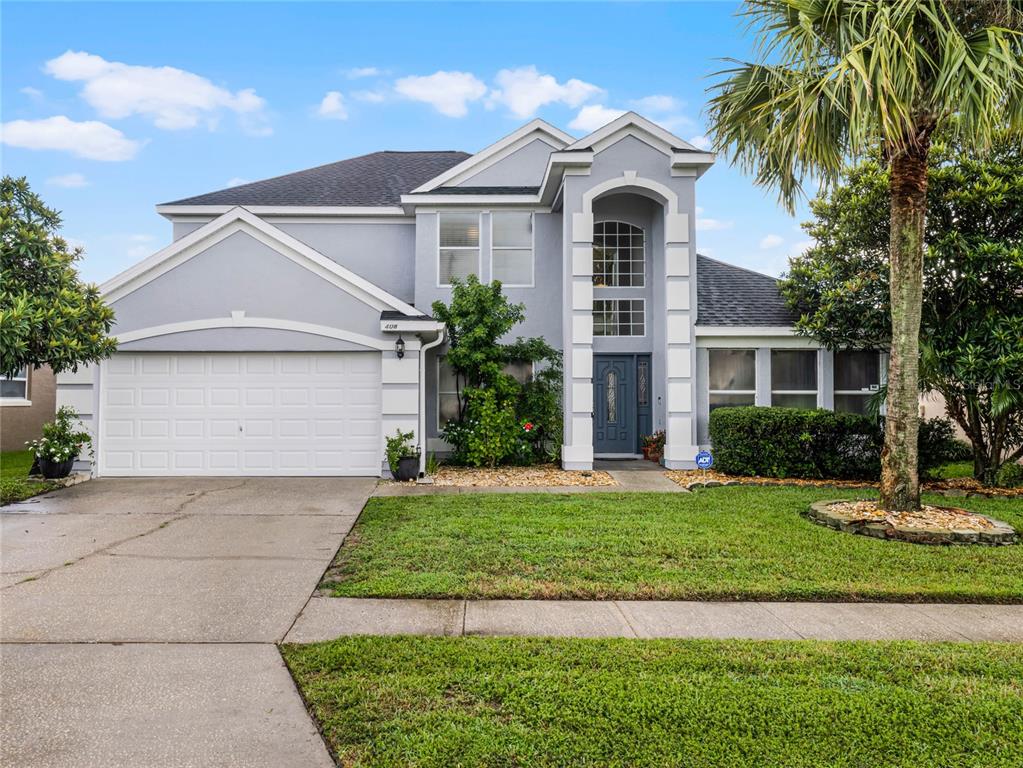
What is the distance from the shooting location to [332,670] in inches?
150

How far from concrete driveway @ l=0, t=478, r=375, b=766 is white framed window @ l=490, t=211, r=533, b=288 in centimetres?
690

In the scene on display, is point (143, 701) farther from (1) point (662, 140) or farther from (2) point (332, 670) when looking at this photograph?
(1) point (662, 140)

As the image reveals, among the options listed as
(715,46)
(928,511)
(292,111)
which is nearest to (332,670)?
(928,511)

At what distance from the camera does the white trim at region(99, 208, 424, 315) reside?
Answer: 11.3 m

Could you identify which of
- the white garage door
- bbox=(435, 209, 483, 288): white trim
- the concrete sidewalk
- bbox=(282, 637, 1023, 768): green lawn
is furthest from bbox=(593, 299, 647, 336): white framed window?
bbox=(282, 637, 1023, 768): green lawn

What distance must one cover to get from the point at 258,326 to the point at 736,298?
33.2 feet

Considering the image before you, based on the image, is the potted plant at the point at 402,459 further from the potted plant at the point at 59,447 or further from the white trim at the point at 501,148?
the white trim at the point at 501,148

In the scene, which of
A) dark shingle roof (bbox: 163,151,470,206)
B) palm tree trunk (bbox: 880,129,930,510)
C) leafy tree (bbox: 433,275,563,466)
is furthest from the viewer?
dark shingle roof (bbox: 163,151,470,206)

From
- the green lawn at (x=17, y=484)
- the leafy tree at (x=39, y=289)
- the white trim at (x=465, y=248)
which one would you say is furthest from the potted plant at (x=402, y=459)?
the green lawn at (x=17, y=484)

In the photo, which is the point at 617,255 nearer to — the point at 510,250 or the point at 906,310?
the point at 510,250

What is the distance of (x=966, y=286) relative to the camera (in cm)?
1001

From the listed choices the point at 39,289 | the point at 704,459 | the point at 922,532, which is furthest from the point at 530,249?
the point at 922,532

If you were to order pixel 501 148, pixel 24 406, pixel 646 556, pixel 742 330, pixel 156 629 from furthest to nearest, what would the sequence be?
pixel 24 406 → pixel 501 148 → pixel 742 330 → pixel 646 556 → pixel 156 629

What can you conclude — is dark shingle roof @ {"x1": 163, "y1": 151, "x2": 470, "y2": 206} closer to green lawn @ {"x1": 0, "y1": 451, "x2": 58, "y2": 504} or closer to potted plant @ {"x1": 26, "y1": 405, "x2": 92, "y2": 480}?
potted plant @ {"x1": 26, "y1": 405, "x2": 92, "y2": 480}
